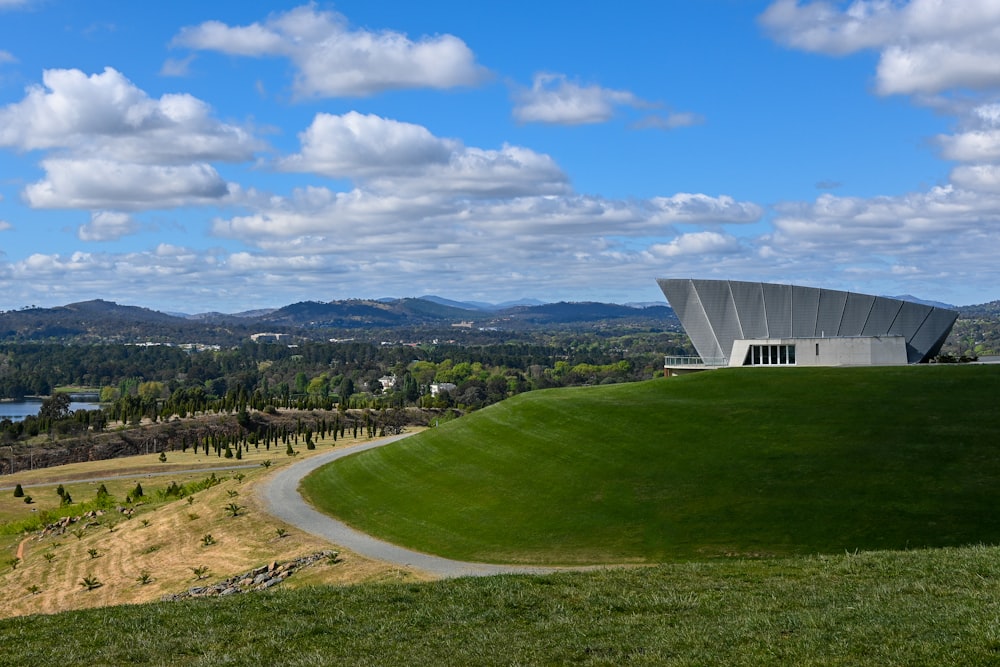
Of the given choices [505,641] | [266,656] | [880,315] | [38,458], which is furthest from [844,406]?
[38,458]

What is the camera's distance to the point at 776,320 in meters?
63.6

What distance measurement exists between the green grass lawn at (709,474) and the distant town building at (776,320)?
1036cm

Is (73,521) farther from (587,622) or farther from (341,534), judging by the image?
(587,622)

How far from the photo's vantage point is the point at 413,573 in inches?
1230

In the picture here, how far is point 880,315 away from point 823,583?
154 ft

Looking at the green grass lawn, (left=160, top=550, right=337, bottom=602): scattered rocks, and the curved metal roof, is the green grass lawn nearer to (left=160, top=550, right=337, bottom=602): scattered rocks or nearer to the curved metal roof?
(left=160, top=550, right=337, bottom=602): scattered rocks

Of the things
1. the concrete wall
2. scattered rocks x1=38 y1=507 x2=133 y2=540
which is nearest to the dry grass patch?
scattered rocks x1=38 y1=507 x2=133 y2=540

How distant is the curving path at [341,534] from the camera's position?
3161 centimetres

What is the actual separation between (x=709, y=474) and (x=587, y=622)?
21.3 m

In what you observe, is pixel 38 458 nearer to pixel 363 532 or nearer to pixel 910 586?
pixel 363 532

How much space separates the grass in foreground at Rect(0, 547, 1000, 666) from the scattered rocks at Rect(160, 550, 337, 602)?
10.6 m

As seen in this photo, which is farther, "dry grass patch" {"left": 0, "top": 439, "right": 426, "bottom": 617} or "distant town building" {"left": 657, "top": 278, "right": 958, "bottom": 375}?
"distant town building" {"left": 657, "top": 278, "right": 958, "bottom": 375}

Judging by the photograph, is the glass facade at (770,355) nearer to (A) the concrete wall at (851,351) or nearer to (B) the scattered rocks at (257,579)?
(A) the concrete wall at (851,351)

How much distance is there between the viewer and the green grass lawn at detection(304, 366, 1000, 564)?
3225 centimetres
